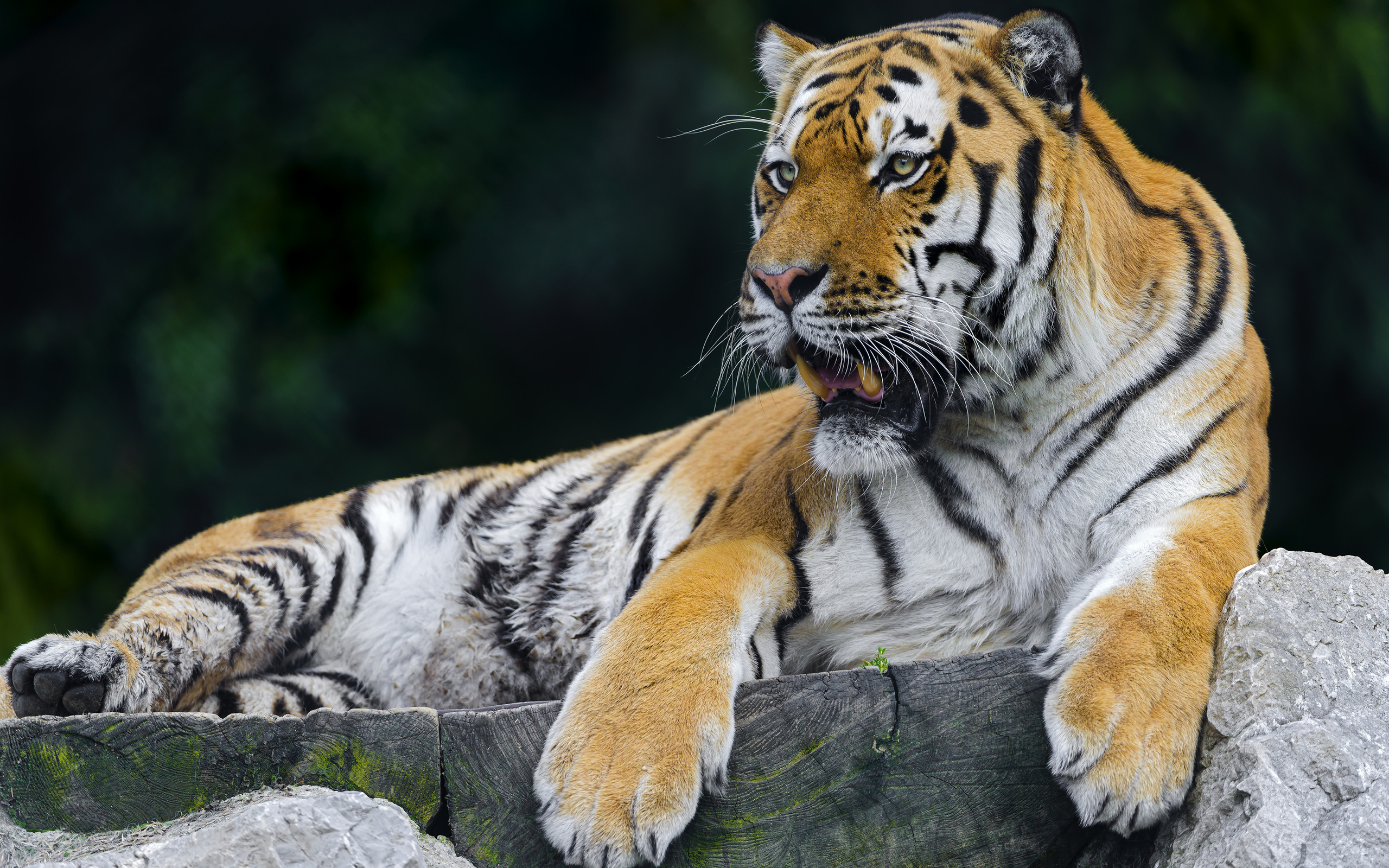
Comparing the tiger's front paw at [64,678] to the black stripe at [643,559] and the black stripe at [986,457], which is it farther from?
the black stripe at [986,457]

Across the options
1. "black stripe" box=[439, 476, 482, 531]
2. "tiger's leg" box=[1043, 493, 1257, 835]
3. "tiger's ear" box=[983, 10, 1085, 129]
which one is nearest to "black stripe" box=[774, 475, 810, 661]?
"tiger's leg" box=[1043, 493, 1257, 835]

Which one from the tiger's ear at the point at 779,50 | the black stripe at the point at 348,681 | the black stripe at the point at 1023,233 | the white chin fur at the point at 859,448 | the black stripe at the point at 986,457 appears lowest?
the black stripe at the point at 348,681

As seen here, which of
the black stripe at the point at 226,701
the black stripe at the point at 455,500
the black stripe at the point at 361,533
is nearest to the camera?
the black stripe at the point at 226,701

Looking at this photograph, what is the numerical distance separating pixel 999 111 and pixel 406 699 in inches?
68.2

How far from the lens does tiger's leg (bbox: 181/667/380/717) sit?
2387 mm

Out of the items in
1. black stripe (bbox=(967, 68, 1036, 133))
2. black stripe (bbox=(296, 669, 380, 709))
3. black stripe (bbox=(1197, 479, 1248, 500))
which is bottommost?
black stripe (bbox=(296, 669, 380, 709))

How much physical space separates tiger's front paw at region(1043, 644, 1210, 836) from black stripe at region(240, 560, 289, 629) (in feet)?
5.43

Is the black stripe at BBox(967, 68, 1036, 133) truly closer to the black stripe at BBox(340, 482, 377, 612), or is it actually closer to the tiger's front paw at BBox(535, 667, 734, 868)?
the tiger's front paw at BBox(535, 667, 734, 868)

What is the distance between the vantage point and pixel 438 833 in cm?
155

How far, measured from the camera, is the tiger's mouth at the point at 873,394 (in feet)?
6.42

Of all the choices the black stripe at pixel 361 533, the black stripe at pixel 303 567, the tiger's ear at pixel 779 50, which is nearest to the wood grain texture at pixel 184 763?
the black stripe at pixel 303 567

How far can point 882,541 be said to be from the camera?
204cm

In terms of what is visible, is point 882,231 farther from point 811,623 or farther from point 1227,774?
point 1227,774

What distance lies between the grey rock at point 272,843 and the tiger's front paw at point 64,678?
569 mm
